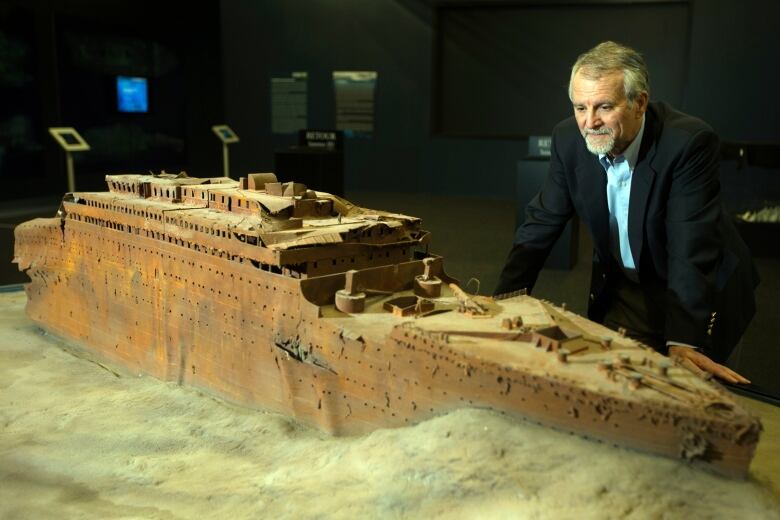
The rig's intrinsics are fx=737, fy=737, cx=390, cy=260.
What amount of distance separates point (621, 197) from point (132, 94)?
44.0ft

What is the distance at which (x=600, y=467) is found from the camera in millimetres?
5207

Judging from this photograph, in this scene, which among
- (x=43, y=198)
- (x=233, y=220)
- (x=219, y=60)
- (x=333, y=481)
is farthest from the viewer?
(x=219, y=60)

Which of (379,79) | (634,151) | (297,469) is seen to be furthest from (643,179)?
(379,79)

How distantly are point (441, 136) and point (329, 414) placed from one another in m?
13.9

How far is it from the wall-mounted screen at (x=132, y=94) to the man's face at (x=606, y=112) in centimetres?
1314

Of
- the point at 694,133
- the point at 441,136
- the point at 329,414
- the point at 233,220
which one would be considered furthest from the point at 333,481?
the point at 441,136

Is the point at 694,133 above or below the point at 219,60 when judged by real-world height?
below

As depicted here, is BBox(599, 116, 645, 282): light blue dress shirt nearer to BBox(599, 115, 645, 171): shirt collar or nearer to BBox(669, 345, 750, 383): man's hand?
BBox(599, 115, 645, 171): shirt collar

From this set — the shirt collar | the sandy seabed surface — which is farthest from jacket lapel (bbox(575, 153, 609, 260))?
the sandy seabed surface

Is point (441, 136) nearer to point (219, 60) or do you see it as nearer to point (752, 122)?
point (219, 60)

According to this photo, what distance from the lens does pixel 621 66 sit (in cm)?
590

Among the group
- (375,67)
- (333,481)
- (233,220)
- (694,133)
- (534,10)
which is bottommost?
(333,481)

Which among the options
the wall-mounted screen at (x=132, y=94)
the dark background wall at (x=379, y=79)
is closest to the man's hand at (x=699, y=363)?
the dark background wall at (x=379, y=79)

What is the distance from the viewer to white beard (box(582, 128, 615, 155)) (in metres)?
6.14
